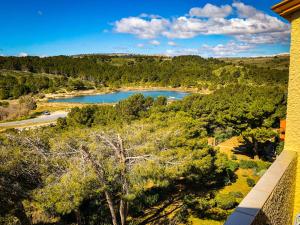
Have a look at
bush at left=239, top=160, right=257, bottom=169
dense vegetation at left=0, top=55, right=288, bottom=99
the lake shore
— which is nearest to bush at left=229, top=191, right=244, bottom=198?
bush at left=239, top=160, right=257, bottom=169

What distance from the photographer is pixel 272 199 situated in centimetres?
348

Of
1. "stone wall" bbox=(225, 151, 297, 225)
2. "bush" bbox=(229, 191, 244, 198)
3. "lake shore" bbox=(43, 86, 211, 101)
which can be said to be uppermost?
"stone wall" bbox=(225, 151, 297, 225)

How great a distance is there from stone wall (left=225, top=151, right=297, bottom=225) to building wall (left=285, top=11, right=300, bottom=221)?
0.19 m

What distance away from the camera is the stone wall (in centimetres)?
295

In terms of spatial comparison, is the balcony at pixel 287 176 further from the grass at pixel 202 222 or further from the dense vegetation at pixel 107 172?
the grass at pixel 202 222

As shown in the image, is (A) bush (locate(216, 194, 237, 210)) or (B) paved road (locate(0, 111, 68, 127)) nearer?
(A) bush (locate(216, 194, 237, 210))

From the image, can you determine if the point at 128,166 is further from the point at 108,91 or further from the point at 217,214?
the point at 108,91

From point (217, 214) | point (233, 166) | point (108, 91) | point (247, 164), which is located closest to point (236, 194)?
point (217, 214)

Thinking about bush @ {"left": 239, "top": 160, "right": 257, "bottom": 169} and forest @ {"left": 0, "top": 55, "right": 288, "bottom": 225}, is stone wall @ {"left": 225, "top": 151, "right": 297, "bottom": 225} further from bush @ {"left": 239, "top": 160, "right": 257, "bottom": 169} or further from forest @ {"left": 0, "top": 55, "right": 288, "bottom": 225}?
bush @ {"left": 239, "top": 160, "right": 257, "bottom": 169}

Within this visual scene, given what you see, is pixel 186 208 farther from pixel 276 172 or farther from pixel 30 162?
pixel 276 172

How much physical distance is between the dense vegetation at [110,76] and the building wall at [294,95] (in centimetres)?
6086

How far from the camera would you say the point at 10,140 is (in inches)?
373

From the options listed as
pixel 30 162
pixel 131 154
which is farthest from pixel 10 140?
pixel 131 154

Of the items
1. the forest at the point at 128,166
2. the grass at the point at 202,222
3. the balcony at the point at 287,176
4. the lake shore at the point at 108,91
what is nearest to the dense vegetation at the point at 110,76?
the lake shore at the point at 108,91
